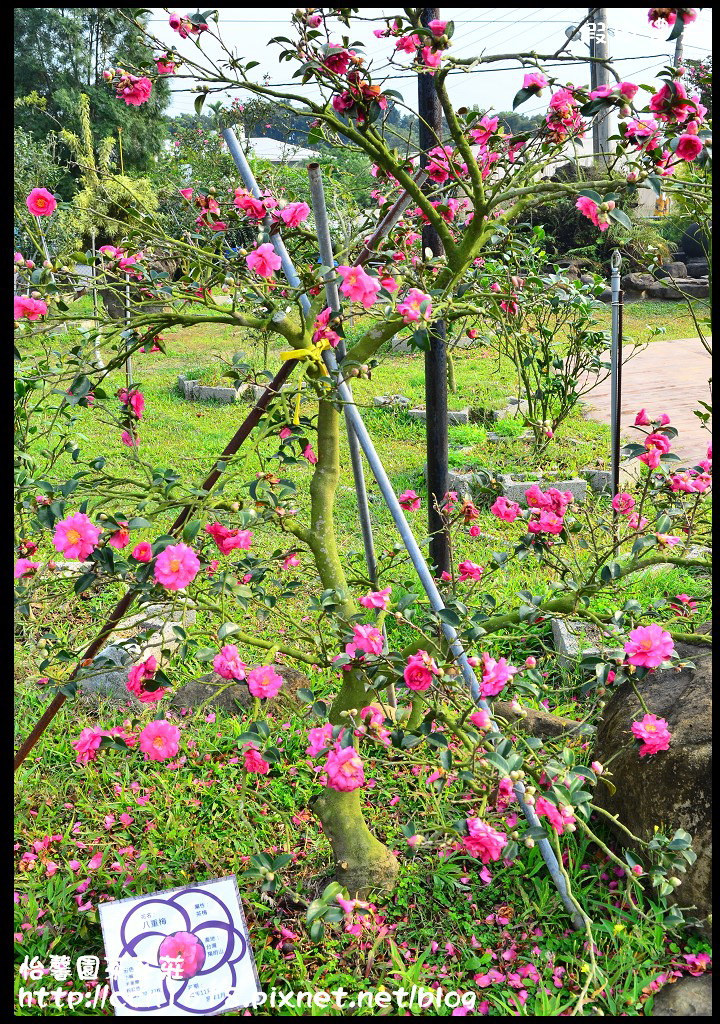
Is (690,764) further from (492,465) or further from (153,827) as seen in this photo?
(492,465)

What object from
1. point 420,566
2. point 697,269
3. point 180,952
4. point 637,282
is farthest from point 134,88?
point 697,269

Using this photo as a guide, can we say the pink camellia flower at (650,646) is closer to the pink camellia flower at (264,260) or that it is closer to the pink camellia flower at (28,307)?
the pink camellia flower at (264,260)

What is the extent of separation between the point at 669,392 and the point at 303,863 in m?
5.56

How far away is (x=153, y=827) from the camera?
7.80ft

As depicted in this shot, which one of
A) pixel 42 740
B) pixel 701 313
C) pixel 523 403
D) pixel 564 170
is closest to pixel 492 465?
pixel 523 403

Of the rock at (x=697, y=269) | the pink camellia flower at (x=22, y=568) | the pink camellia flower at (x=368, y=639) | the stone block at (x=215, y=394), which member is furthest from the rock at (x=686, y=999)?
the rock at (x=697, y=269)

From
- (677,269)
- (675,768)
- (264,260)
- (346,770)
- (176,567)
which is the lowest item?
(675,768)

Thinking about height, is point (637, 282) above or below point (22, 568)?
above

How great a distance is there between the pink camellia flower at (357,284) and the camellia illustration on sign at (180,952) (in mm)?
1338

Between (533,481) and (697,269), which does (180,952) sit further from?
(697,269)

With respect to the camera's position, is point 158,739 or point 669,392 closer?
point 158,739

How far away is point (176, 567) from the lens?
158cm

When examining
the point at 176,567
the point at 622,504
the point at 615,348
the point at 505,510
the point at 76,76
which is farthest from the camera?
the point at 76,76

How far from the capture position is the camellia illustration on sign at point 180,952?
179cm
